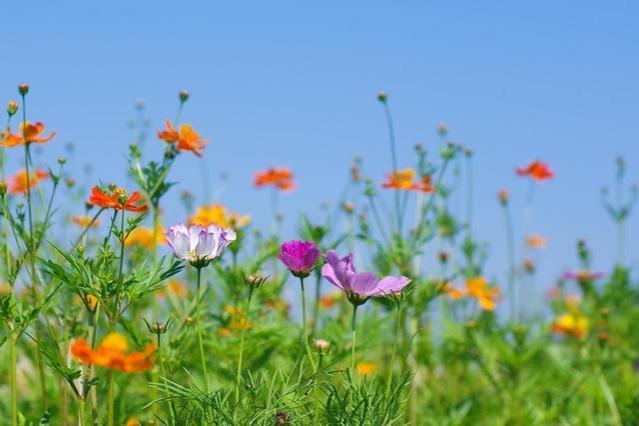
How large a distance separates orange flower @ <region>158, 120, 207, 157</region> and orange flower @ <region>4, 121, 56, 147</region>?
0.26m

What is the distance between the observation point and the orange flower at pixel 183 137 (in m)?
2.07

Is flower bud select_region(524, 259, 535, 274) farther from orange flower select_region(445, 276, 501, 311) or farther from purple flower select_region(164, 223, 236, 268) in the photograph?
purple flower select_region(164, 223, 236, 268)

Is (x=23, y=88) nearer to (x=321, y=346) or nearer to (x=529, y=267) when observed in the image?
(x=321, y=346)

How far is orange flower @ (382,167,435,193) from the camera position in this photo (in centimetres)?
283

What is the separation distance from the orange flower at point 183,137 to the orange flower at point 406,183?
36.2 inches

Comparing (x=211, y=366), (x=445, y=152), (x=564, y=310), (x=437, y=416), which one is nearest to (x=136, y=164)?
(x=211, y=366)

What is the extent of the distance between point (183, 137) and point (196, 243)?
2.05 ft

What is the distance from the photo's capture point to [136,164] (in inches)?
85.4

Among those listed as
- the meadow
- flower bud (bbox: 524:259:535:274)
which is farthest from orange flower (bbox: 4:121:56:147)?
flower bud (bbox: 524:259:535:274)

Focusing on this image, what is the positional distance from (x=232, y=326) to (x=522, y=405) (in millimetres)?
1347

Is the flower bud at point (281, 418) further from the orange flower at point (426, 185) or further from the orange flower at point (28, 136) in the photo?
the orange flower at point (426, 185)

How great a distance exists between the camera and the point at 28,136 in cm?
196

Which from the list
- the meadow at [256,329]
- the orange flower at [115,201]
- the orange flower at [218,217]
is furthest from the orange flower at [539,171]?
the orange flower at [115,201]

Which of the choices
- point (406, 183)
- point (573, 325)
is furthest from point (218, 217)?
point (573, 325)
